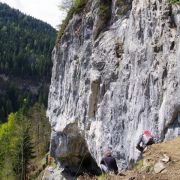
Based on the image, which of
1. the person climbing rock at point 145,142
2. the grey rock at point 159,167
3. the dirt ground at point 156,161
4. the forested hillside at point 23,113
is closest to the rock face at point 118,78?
the person climbing rock at point 145,142

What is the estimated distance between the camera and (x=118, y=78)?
22172 millimetres

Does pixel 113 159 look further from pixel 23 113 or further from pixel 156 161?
pixel 23 113

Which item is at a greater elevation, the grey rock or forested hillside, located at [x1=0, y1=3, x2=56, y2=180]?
the grey rock

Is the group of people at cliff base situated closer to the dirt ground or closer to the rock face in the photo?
the dirt ground

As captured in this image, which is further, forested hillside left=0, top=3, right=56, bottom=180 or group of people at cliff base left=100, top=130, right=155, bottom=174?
forested hillside left=0, top=3, right=56, bottom=180

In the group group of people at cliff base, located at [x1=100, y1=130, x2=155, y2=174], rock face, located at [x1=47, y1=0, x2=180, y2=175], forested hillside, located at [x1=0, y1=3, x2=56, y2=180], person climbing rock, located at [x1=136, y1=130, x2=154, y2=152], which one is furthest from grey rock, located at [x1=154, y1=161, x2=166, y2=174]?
forested hillside, located at [x1=0, y1=3, x2=56, y2=180]

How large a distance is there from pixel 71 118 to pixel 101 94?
6904 mm

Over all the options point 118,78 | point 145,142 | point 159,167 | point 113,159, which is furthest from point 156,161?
point 118,78

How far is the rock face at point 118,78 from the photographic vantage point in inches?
669

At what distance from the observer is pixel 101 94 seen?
24.6 m

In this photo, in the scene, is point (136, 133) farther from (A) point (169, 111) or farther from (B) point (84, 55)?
(B) point (84, 55)

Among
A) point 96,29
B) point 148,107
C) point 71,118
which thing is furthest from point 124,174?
point 71,118

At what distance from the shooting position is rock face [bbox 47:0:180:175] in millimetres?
17000

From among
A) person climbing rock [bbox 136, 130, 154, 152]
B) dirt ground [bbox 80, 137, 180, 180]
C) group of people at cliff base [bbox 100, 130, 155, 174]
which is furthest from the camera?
person climbing rock [bbox 136, 130, 154, 152]
